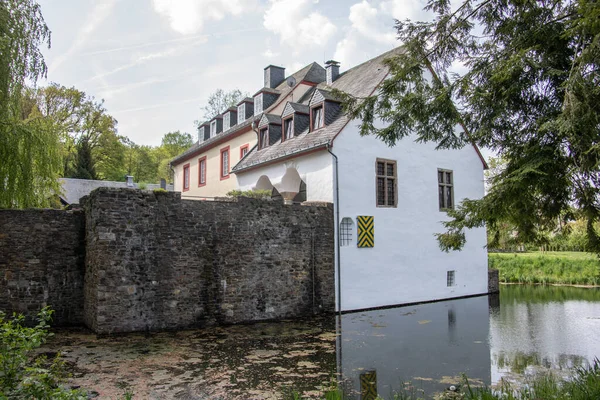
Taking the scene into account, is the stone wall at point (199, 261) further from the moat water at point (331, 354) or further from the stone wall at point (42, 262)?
the moat water at point (331, 354)

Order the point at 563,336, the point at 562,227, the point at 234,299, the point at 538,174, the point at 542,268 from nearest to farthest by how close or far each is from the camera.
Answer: the point at 538,174, the point at 562,227, the point at 563,336, the point at 234,299, the point at 542,268

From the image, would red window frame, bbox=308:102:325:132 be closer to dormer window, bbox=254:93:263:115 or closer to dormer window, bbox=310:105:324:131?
dormer window, bbox=310:105:324:131

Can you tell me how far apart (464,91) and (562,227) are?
8.44ft

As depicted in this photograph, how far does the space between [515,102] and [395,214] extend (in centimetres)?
776

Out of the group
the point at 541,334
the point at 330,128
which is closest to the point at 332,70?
the point at 330,128

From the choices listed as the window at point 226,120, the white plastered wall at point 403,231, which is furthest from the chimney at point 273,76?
the white plastered wall at point 403,231

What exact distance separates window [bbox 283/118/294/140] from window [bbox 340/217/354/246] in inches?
156

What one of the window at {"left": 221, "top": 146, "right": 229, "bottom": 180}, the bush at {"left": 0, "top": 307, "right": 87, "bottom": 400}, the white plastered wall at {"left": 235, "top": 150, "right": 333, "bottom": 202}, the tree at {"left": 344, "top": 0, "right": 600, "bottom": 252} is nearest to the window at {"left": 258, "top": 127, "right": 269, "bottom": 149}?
the white plastered wall at {"left": 235, "top": 150, "right": 333, "bottom": 202}

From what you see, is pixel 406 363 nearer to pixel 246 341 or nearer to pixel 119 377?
pixel 246 341

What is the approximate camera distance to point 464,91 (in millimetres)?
7434

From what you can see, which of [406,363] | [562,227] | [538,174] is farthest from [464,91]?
[406,363]

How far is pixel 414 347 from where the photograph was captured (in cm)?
916

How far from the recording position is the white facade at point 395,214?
44.7 ft

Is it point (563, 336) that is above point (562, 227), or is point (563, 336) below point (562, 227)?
below
